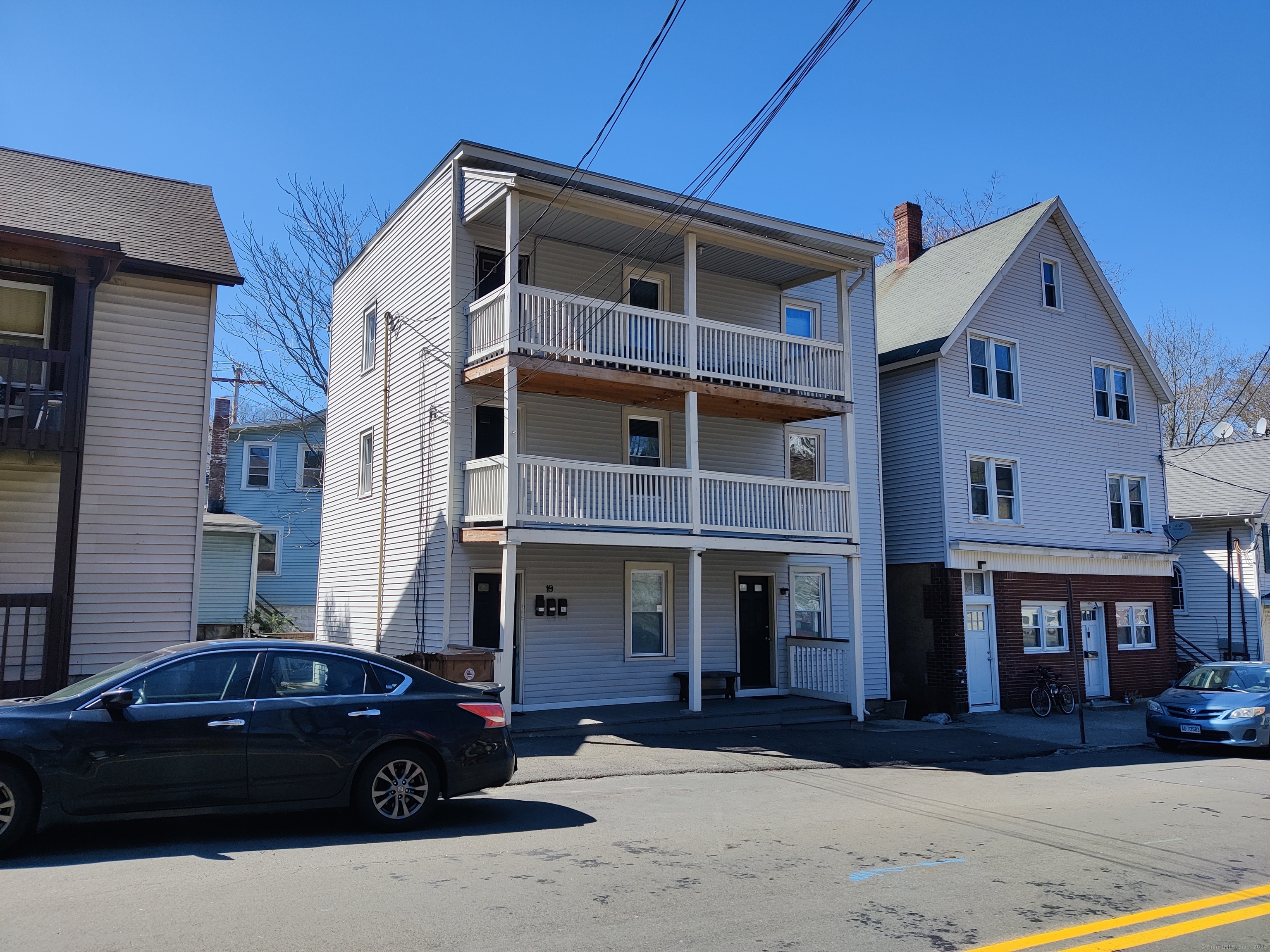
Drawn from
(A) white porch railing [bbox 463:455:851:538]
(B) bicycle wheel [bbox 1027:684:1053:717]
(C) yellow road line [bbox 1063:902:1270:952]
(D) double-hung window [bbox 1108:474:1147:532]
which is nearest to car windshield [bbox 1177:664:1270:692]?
(B) bicycle wheel [bbox 1027:684:1053:717]

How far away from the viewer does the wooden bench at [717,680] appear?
17328 mm

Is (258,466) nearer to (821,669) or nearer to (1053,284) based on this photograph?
(821,669)

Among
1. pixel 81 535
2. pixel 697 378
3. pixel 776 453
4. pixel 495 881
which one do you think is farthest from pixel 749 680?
pixel 495 881

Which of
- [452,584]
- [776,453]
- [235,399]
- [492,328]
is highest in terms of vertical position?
[235,399]

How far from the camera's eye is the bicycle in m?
20.6

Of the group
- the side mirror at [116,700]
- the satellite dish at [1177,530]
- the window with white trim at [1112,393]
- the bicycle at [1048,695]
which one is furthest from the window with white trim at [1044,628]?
the side mirror at [116,700]

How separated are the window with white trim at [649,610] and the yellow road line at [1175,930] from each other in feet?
37.9

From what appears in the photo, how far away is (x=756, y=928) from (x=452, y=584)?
10.7m

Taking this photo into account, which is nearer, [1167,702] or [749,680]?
[1167,702]

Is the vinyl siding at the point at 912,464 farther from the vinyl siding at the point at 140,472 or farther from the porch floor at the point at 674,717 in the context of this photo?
the vinyl siding at the point at 140,472

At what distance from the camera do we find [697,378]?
16344 mm

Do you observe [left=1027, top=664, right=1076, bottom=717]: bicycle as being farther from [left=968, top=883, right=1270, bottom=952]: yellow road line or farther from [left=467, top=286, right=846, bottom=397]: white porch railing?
[left=968, top=883, right=1270, bottom=952]: yellow road line

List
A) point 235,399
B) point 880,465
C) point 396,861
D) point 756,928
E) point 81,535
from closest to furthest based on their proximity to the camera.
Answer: point 756,928, point 396,861, point 81,535, point 880,465, point 235,399

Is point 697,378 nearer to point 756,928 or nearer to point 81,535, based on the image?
point 81,535
